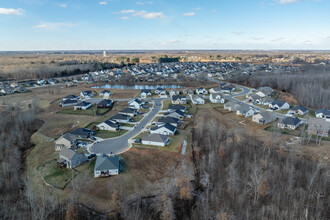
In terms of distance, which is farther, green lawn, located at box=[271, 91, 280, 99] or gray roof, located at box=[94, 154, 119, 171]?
green lawn, located at box=[271, 91, 280, 99]

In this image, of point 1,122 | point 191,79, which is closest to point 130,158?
point 1,122

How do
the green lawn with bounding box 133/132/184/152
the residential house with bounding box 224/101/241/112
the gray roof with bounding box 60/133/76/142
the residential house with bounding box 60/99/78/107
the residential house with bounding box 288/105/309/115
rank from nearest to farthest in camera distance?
the green lawn with bounding box 133/132/184/152
the gray roof with bounding box 60/133/76/142
the residential house with bounding box 288/105/309/115
the residential house with bounding box 224/101/241/112
the residential house with bounding box 60/99/78/107

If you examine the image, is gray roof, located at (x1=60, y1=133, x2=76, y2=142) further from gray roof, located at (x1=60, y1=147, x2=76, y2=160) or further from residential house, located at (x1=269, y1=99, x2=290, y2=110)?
residential house, located at (x1=269, y1=99, x2=290, y2=110)

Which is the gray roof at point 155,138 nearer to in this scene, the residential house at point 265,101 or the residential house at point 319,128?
the residential house at point 319,128

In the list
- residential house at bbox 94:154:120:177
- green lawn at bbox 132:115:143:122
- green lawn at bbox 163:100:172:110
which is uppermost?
green lawn at bbox 163:100:172:110

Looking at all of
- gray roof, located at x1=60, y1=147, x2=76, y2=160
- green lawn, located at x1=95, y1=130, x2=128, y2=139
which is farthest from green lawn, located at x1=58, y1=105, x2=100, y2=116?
gray roof, located at x1=60, y1=147, x2=76, y2=160

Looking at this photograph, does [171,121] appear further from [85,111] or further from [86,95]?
[86,95]

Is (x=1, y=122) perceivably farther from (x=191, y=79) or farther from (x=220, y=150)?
(x=191, y=79)

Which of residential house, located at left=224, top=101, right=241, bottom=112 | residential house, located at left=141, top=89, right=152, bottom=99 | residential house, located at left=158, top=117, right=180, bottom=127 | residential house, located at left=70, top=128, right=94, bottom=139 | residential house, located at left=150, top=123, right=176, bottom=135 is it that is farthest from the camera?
residential house, located at left=141, top=89, right=152, bottom=99
